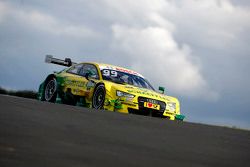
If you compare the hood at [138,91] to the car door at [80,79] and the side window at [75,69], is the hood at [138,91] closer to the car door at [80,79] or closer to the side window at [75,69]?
the car door at [80,79]

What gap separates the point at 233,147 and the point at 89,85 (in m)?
7.89

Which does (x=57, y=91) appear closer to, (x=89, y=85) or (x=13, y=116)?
(x=89, y=85)

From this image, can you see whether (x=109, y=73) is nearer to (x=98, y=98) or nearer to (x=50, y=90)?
(x=98, y=98)

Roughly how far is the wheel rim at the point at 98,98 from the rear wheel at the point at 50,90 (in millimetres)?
2043

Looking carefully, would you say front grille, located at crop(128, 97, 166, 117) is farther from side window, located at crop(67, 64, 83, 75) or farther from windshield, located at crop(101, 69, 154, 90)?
side window, located at crop(67, 64, 83, 75)

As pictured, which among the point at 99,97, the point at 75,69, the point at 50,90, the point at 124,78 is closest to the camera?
the point at 99,97

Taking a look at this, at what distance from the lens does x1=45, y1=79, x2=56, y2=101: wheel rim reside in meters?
14.7

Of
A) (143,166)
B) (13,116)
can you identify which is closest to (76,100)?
(13,116)

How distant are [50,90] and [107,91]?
3.05m

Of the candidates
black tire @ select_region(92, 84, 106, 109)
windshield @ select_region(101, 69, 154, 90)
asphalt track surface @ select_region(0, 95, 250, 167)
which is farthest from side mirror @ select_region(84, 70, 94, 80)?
asphalt track surface @ select_region(0, 95, 250, 167)

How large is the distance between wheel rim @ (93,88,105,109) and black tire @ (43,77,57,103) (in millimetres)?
2042

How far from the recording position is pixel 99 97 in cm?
1262

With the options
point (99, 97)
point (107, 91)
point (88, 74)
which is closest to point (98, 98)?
point (99, 97)

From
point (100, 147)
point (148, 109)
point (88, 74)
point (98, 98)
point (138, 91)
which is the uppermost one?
point (88, 74)
